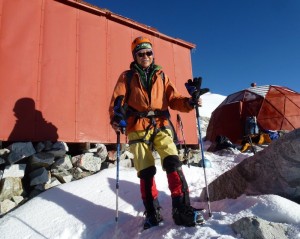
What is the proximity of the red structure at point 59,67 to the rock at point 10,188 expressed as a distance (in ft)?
2.66

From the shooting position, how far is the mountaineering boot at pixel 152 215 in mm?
3758

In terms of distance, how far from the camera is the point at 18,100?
6.02 metres

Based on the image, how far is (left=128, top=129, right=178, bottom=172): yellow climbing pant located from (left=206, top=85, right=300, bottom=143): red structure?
14033 millimetres

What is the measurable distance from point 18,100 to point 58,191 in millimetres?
2128

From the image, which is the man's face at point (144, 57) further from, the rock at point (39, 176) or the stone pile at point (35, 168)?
the rock at point (39, 176)

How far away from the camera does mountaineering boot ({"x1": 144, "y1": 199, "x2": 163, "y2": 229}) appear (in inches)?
148

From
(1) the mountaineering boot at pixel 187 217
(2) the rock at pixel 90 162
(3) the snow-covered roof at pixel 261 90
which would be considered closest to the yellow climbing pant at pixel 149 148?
(1) the mountaineering boot at pixel 187 217

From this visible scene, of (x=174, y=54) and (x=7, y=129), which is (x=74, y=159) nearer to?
(x=7, y=129)

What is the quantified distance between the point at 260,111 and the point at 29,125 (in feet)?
49.6

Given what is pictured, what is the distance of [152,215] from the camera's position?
3.84 metres

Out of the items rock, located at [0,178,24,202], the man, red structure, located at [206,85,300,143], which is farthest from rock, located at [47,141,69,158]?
red structure, located at [206,85,300,143]

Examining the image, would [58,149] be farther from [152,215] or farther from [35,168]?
[152,215]

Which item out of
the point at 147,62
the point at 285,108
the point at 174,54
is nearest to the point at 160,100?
the point at 147,62

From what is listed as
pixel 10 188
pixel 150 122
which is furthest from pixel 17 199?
pixel 150 122
